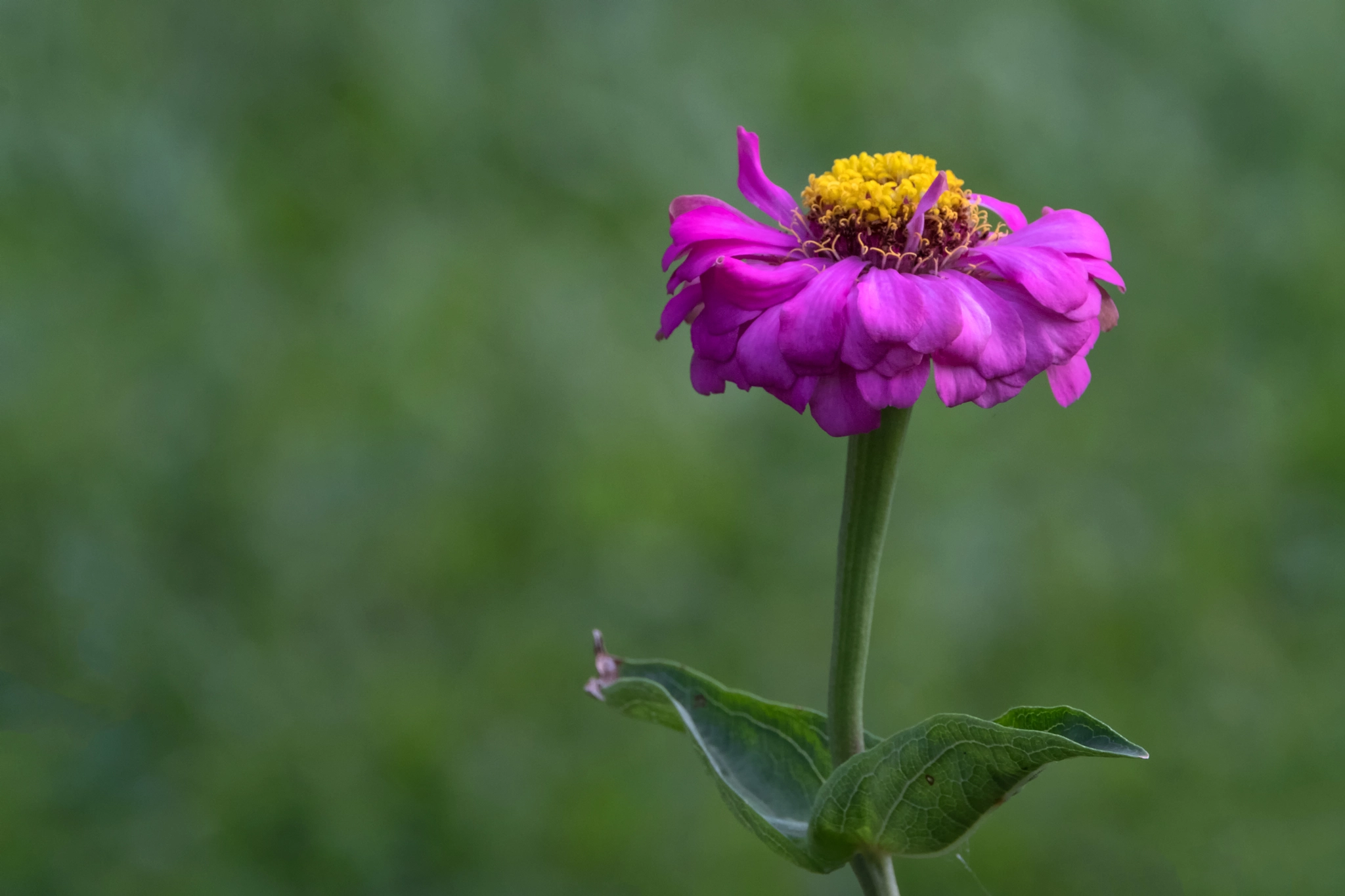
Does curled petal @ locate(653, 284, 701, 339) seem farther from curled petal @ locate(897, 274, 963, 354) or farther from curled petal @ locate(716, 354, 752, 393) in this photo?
curled petal @ locate(897, 274, 963, 354)

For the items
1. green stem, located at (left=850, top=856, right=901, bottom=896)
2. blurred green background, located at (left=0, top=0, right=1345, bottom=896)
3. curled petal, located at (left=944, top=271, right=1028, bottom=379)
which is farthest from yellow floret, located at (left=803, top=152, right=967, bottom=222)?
blurred green background, located at (left=0, top=0, right=1345, bottom=896)

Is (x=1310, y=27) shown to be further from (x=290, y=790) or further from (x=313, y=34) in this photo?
(x=290, y=790)

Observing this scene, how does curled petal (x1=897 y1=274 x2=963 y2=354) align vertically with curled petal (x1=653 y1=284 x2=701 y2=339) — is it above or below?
below

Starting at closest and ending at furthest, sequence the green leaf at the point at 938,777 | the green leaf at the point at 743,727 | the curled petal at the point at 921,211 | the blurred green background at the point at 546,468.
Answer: the green leaf at the point at 938,777 < the curled petal at the point at 921,211 < the green leaf at the point at 743,727 < the blurred green background at the point at 546,468

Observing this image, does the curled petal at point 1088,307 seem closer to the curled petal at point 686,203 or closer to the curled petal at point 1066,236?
the curled petal at point 1066,236

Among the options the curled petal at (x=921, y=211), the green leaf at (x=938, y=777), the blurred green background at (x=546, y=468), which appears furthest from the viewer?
the blurred green background at (x=546, y=468)

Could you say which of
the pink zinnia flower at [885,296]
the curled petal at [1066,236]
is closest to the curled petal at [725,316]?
the pink zinnia flower at [885,296]

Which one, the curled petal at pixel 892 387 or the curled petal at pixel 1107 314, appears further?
the curled petal at pixel 1107 314

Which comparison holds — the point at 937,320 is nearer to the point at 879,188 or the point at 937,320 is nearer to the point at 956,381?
the point at 956,381
